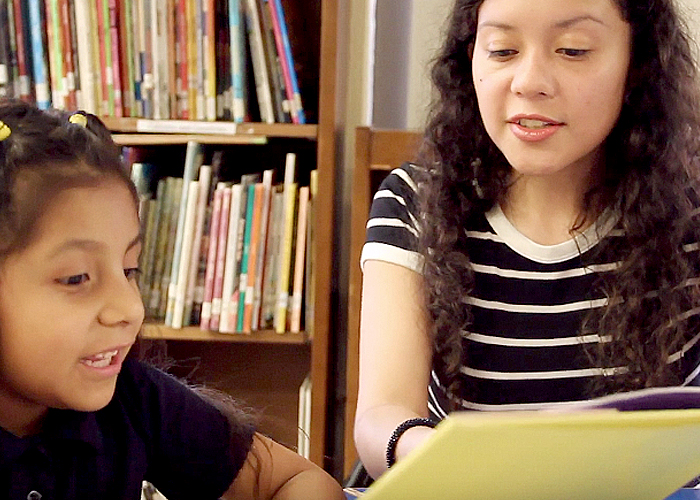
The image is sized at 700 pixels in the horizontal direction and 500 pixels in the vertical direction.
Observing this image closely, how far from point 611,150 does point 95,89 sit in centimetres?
95

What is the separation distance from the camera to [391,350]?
103 cm

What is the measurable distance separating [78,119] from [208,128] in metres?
0.78

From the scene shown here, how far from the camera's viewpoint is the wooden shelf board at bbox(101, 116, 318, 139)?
149cm

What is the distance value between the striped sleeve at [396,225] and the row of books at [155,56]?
0.42 metres

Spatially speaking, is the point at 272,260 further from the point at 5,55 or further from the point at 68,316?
the point at 68,316

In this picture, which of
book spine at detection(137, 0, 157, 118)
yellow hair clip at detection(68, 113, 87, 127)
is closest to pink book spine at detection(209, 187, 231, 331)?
book spine at detection(137, 0, 157, 118)

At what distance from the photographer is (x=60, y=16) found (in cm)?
150

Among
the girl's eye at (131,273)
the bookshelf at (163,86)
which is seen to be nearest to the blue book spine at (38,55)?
the bookshelf at (163,86)

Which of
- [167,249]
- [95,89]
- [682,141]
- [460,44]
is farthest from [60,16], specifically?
[682,141]

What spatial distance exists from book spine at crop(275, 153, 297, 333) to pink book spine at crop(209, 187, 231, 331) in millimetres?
107

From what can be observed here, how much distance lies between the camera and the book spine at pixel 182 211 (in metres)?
1.52

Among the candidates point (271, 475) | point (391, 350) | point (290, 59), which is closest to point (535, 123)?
point (391, 350)

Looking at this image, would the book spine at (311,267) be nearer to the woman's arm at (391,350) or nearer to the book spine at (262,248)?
the book spine at (262,248)

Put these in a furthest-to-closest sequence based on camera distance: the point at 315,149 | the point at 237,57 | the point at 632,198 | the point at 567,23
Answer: the point at 315,149
the point at 237,57
the point at 632,198
the point at 567,23
